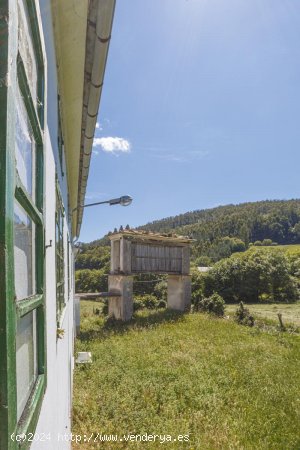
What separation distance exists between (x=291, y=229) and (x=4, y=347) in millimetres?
107772

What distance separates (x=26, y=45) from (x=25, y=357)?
1.22 m

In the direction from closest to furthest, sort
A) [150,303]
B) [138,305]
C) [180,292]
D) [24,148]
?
[24,148] → [180,292] → [138,305] → [150,303]

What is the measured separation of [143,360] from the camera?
10102 millimetres

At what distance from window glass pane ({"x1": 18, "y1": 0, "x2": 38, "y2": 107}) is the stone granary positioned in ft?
46.2

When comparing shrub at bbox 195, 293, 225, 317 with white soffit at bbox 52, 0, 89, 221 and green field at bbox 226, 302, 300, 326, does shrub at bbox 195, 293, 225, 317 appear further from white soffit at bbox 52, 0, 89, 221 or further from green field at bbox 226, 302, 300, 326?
white soffit at bbox 52, 0, 89, 221

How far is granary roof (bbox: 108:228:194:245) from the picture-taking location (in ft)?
51.1

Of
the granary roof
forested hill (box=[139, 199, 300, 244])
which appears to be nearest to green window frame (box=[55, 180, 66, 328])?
the granary roof

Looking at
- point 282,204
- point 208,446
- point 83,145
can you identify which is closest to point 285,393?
point 208,446

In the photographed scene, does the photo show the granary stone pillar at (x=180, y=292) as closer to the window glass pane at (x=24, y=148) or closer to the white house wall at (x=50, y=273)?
the white house wall at (x=50, y=273)

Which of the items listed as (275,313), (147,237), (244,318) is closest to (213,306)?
(244,318)

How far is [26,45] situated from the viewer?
1.13 m

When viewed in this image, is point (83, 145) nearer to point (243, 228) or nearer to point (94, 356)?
point (94, 356)

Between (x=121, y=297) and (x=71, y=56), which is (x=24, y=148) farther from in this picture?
(x=121, y=297)

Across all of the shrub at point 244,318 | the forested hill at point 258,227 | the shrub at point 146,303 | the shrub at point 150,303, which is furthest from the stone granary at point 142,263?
the forested hill at point 258,227
